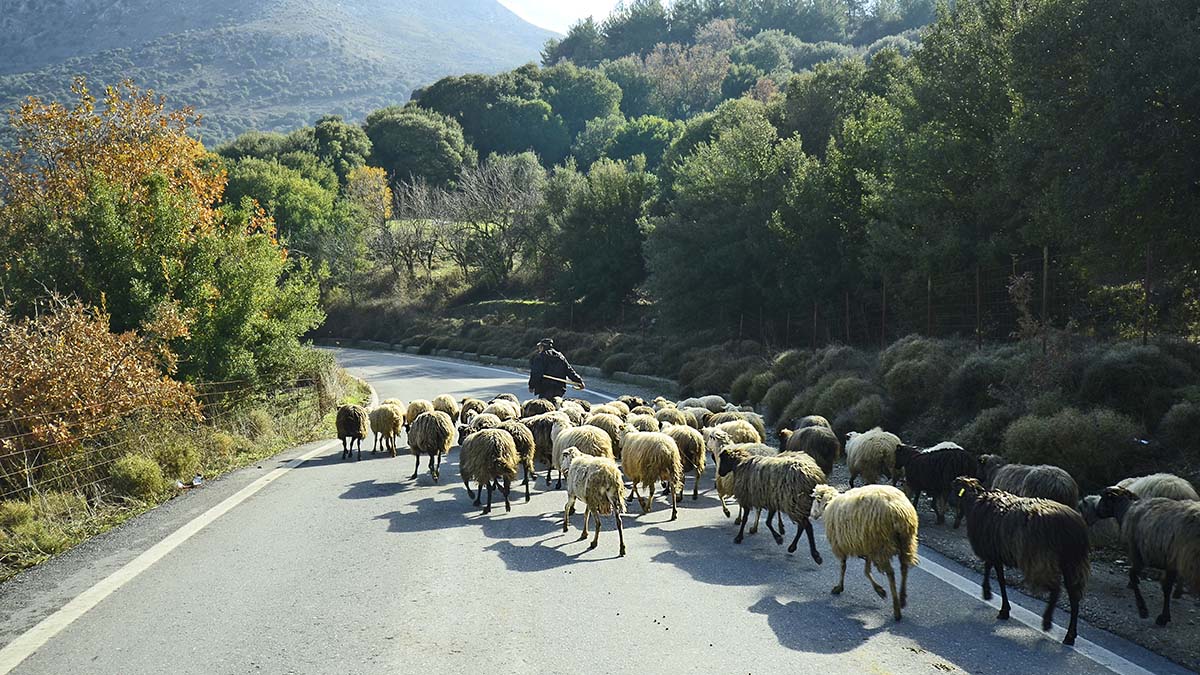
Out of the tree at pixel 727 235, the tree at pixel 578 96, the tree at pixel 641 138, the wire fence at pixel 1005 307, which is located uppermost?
the tree at pixel 578 96

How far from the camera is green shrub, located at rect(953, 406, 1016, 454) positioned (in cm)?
1312

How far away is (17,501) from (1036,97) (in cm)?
1614

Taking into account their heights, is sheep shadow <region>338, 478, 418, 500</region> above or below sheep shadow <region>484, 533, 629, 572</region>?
below

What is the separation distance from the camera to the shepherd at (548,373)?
19.4 m

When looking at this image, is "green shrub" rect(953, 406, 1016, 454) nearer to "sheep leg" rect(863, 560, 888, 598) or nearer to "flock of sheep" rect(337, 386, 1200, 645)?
"flock of sheep" rect(337, 386, 1200, 645)

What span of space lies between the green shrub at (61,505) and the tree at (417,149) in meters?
76.5

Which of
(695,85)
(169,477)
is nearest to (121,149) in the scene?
(169,477)

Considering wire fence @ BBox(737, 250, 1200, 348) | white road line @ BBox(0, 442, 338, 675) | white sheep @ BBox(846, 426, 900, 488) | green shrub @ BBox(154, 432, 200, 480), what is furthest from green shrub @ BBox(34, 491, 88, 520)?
wire fence @ BBox(737, 250, 1200, 348)

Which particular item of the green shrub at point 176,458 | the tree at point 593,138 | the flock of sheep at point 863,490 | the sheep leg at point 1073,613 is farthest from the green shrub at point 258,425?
the tree at point 593,138

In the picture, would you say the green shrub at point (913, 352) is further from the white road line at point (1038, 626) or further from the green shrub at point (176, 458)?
the green shrub at point (176, 458)

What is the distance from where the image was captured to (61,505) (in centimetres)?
1120

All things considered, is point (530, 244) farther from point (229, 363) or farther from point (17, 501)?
point (17, 501)

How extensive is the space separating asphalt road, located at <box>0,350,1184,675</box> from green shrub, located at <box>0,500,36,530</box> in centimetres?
104

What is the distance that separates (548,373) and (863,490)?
40.2 feet
